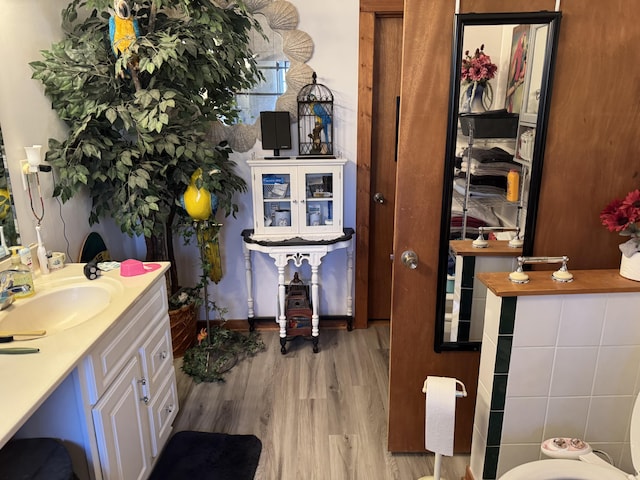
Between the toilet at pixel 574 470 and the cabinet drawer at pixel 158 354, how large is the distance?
4.44 feet

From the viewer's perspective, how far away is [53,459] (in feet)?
4.17

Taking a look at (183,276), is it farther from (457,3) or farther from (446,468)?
(457,3)

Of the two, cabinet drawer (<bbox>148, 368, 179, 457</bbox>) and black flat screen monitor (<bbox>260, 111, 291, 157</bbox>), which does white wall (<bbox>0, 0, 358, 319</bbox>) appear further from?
cabinet drawer (<bbox>148, 368, 179, 457</bbox>)

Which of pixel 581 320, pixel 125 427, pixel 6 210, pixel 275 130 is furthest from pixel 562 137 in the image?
pixel 6 210

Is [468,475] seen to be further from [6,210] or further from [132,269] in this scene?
[6,210]

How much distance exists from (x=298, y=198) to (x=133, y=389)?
1468 millimetres

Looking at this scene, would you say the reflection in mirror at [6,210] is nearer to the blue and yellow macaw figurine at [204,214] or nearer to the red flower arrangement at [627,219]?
the blue and yellow macaw figurine at [204,214]

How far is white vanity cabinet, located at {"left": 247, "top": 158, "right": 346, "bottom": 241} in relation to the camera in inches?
109

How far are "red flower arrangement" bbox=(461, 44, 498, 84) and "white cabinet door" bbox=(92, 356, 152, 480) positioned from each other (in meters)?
1.60

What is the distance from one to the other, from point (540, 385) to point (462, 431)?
0.52 meters

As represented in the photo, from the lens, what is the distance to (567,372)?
64.4 inches

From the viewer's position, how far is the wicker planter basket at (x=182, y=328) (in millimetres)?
2756

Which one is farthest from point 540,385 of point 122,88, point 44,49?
point 44,49

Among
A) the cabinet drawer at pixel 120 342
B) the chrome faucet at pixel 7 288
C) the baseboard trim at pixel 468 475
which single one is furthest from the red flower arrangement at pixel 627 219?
the chrome faucet at pixel 7 288
